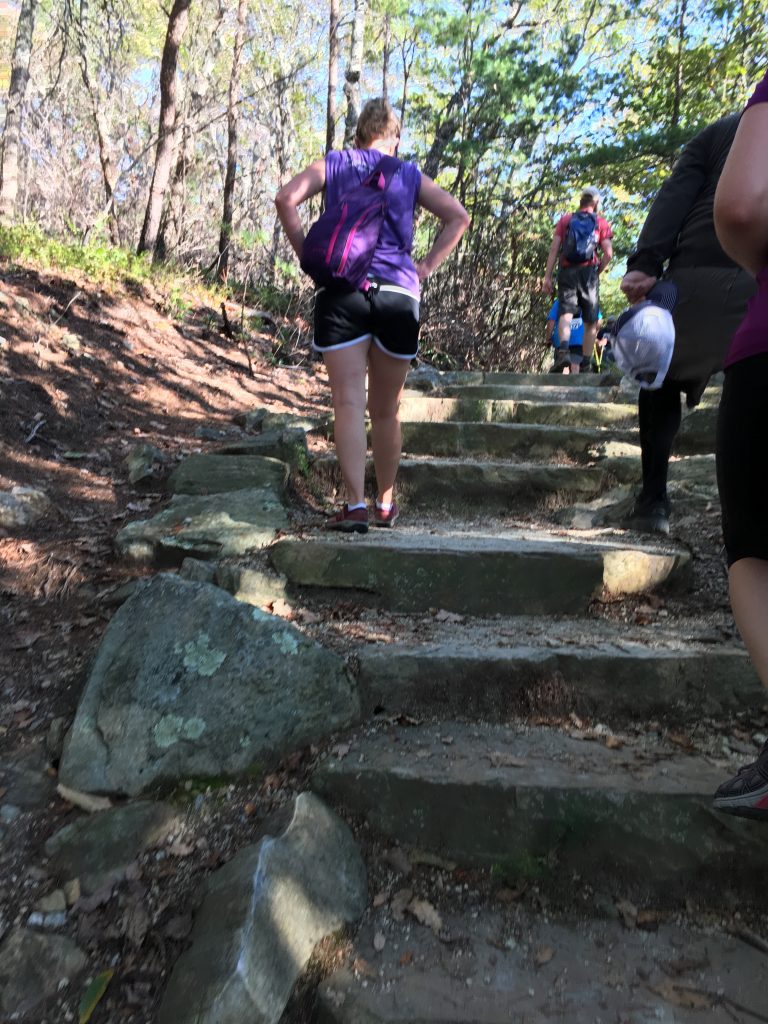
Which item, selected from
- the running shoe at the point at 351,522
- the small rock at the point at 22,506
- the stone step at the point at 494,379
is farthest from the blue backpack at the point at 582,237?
the small rock at the point at 22,506

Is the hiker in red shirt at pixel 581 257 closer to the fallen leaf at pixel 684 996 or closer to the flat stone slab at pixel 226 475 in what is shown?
the flat stone slab at pixel 226 475

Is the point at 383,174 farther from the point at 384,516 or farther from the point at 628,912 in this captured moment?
the point at 628,912

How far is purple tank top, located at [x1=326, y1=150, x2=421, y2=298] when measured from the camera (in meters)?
2.92

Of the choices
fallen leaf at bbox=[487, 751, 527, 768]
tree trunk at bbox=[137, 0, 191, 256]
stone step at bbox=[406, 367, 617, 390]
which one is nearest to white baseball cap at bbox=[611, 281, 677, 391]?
fallen leaf at bbox=[487, 751, 527, 768]

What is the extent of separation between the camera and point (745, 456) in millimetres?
1313

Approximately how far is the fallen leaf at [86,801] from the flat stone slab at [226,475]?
1797 mm

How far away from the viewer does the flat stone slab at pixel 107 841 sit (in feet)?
5.10

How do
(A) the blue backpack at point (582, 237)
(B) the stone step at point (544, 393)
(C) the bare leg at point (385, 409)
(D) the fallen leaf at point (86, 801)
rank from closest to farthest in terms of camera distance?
(D) the fallen leaf at point (86, 801) → (C) the bare leg at point (385, 409) → (B) the stone step at point (544, 393) → (A) the blue backpack at point (582, 237)

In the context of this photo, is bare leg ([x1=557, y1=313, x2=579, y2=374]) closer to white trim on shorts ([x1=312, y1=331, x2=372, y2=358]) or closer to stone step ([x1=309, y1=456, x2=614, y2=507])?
stone step ([x1=309, y1=456, x2=614, y2=507])

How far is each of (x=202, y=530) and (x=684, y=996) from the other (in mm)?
2196

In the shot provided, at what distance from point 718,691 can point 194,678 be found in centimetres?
152

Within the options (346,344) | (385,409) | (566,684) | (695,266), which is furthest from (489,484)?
(566,684)

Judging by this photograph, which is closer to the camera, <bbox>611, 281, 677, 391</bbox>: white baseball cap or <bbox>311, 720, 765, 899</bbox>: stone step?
<bbox>311, 720, 765, 899</bbox>: stone step

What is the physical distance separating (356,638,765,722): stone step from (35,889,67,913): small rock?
0.88m
